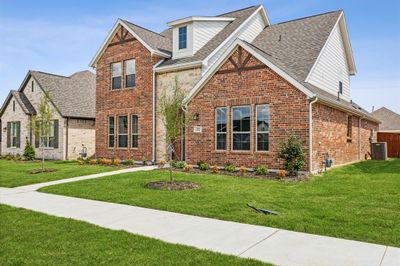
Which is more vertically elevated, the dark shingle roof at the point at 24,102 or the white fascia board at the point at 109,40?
the white fascia board at the point at 109,40

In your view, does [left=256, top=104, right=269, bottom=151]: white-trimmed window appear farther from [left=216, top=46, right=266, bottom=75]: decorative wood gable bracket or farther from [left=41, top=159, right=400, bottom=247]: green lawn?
[left=41, top=159, right=400, bottom=247]: green lawn

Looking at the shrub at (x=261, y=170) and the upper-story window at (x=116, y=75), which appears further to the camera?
the upper-story window at (x=116, y=75)

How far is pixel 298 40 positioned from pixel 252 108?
6.66 metres

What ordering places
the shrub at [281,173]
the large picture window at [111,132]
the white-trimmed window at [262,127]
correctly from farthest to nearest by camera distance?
the large picture window at [111,132], the white-trimmed window at [262,127], the shrub at [281,173]

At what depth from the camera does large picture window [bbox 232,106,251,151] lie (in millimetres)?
14069

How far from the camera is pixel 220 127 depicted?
1488cm

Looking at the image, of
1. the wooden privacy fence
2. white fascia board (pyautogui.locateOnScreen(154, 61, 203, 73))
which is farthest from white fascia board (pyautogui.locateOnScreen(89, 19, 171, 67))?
the wooden privacy fence

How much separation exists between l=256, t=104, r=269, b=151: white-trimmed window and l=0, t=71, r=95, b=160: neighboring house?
15.2 metres

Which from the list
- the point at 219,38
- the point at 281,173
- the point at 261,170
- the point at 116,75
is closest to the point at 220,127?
the point at 261,170

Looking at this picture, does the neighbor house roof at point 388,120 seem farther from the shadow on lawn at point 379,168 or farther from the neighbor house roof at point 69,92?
the neighbor house roof at point 69,92

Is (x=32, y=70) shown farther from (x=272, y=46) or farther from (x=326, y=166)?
(x=326, y=166)

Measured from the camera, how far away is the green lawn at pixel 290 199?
5977 millimetres

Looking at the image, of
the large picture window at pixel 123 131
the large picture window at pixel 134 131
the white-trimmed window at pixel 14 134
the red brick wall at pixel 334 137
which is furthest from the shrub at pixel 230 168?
the white-trimmed window at pixel 14 134

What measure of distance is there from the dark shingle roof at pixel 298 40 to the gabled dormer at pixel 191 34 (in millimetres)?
3096
